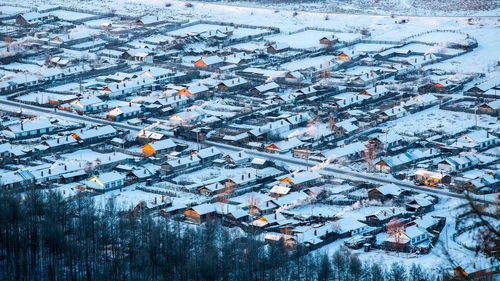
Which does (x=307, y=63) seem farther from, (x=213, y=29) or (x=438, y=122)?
(x=438, y=122)

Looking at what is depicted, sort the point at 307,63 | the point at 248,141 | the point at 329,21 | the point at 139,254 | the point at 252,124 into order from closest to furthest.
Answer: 1. the point at 139,254
2. the point at 248,141
3. the point at 252,124
4. the point at 307,63
5. the point at 329,21

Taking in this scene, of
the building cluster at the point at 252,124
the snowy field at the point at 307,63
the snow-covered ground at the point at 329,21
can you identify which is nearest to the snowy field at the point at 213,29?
the building cluster at the point at 252,124

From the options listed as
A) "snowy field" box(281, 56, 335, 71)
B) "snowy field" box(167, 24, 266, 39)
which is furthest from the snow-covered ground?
"snowy field" box(281, 56, 335, 71)

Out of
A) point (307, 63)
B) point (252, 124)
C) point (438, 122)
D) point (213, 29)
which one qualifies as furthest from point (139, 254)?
point (213, 29)

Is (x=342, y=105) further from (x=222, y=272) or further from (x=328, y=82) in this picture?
(x=222, y=272)

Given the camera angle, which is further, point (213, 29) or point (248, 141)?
point (213, 29)
